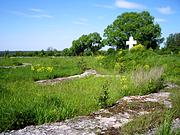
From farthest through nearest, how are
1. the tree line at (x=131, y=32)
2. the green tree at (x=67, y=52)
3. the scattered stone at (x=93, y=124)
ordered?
the green tree at (x=67, y=52), the tree line at (x=131, y=32), the scattered stone at (x=93, y=124)

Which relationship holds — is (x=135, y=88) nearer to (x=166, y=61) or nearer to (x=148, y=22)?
(x=166, y=61)

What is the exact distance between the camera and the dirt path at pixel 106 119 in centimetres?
681

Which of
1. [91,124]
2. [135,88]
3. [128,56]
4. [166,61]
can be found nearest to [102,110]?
[91,124]

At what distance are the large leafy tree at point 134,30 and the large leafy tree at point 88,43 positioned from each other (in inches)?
314

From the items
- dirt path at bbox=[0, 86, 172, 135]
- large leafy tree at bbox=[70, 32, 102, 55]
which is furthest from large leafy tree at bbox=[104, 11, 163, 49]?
dirt path at bbox=[0, 86, 172, 135]

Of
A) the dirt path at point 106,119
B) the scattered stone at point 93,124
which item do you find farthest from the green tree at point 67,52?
the scattered stone at point 93,124

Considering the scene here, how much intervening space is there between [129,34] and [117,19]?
3865 mm

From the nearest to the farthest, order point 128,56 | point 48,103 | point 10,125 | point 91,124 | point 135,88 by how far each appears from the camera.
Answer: point 10,125 → point 91,124 → point 48,103 → point 135,88 → point 128,56

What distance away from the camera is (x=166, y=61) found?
19562 mm

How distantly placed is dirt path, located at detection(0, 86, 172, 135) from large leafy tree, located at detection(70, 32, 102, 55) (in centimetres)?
5848

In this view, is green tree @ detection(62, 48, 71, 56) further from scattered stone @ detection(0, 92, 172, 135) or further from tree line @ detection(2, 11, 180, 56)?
scattered stone @ detection(0, 92, 172, 135)

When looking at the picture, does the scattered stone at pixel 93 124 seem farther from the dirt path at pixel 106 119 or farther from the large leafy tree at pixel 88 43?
the large leafy tree at pixel 88 43

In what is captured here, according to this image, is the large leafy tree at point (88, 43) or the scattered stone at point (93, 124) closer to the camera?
the scattered stone at point (93, 124)

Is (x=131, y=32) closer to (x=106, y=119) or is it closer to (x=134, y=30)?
(x=134, y=30)
